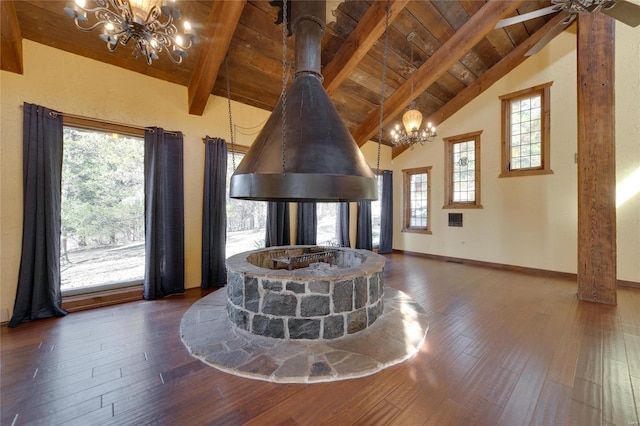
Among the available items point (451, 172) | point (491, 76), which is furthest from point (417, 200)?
point (491, 76)

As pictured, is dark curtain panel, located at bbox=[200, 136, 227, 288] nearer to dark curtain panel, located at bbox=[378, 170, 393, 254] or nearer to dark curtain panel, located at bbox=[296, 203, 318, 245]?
dark curtain panel, located at bbox=[296, 203, 318, 245]

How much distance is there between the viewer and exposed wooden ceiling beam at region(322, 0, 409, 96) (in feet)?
10.9

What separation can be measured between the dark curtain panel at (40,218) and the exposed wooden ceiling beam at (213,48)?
152 cm

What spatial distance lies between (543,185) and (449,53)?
2913 mm

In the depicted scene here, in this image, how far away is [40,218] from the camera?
2678mm

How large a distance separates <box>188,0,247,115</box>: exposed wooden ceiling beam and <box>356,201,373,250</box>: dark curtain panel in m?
3.94

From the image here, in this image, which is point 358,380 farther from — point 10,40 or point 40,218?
point 10,40

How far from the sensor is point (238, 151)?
436cm

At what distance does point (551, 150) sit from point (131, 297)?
278 inches

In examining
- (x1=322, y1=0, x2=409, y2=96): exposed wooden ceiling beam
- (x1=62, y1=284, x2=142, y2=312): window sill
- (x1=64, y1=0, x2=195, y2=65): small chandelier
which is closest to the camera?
(x1=64, y1=0, x2=195, y2=65): small chandelier

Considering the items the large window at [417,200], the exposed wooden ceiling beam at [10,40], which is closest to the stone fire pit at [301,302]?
the exposed wooden ceiling beam at [10,40]

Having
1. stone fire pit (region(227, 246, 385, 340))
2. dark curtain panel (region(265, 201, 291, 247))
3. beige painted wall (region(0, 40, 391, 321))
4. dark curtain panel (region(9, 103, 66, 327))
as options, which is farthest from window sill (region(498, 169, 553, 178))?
dark curtain panel (region(9, 103, 66, 327))

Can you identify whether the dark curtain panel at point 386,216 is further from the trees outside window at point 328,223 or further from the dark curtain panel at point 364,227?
the trees outside window at point 328,223

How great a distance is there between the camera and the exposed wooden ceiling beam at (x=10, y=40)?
2.32 m
